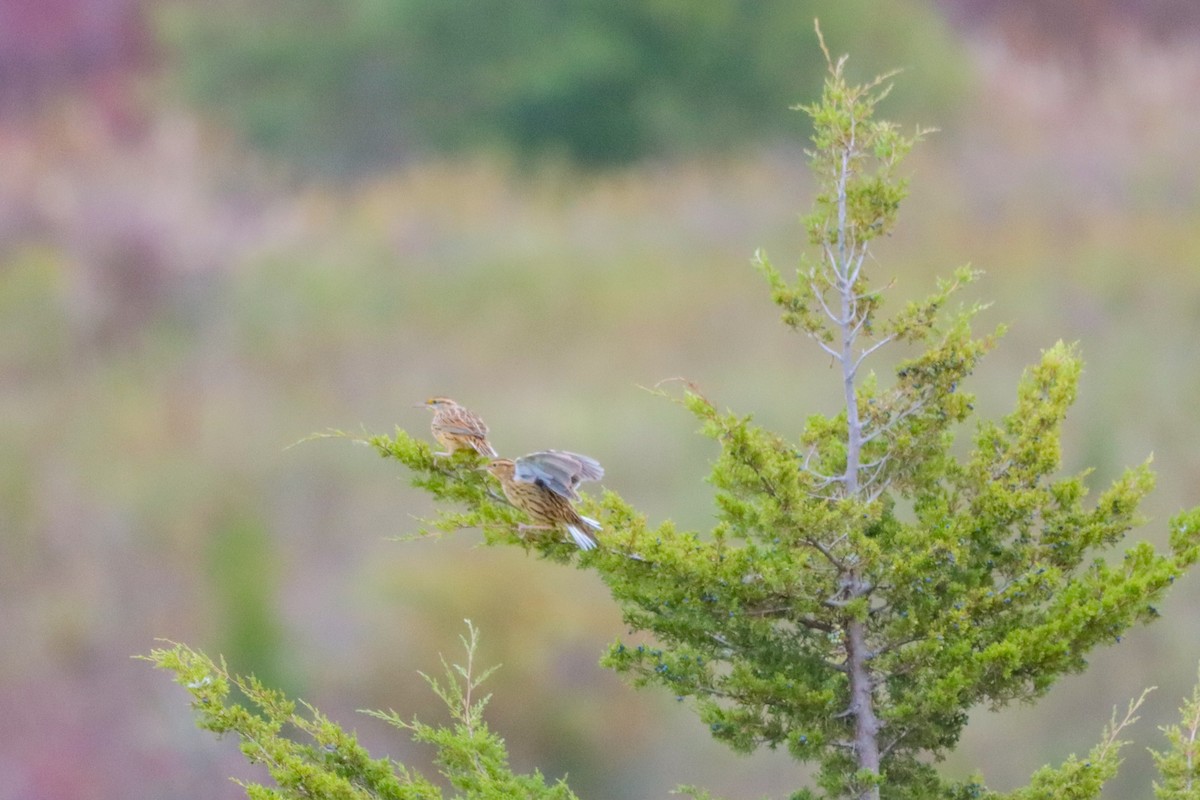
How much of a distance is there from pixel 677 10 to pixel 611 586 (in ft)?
93.7

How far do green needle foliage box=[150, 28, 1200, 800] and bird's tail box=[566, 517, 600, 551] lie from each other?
0.07m

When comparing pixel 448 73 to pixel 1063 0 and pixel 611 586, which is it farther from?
pixel 611 586

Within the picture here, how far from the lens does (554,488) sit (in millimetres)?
5844

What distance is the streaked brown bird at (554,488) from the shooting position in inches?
230

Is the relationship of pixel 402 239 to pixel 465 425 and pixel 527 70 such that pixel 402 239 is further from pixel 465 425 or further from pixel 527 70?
pixel 465 425

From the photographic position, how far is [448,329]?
3269 centimetres

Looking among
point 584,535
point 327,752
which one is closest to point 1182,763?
point 584,535

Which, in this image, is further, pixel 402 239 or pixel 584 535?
pixel 402 239

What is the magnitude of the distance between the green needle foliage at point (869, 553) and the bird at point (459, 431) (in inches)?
10.9

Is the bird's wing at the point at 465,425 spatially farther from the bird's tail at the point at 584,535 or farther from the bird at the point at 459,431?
the bird's tail at the point at 584,535

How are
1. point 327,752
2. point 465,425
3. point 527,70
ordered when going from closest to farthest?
1. point 327,752
2. point 465,425
3. point 527,70

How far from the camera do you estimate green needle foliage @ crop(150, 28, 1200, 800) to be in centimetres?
595

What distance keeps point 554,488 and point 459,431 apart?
897mm

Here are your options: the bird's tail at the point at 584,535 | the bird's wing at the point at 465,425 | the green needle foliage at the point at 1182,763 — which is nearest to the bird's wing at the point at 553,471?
the bird's tail at the point at 584,535
